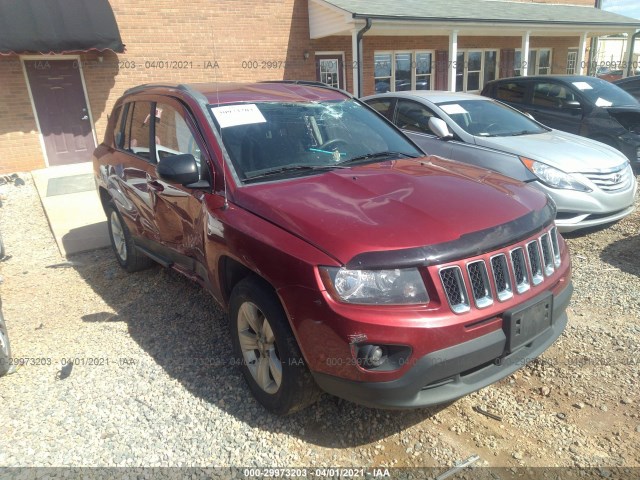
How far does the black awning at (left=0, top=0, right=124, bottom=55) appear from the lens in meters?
8.98

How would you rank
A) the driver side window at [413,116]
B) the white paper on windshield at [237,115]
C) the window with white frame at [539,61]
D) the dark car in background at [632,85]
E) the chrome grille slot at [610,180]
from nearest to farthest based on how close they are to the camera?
the white paper on windshield at [237,115] < the chrome grille slot at [610,180] < the driver side window at [413,116] < the dark car in background at [632,85] < the window with white frame at [539,61]

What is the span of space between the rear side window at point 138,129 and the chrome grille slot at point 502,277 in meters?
2.85

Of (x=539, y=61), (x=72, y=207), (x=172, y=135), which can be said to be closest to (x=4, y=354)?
(x=172, y=135)

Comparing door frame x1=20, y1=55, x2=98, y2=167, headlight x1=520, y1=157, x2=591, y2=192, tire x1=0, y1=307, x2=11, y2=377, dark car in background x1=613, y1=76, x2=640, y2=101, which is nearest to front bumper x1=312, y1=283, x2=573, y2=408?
tire x1=0, y1=307, x2=11, y2=377

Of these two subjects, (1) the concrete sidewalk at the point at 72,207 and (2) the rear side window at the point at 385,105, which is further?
(2) the rear side window at the point at 385,105

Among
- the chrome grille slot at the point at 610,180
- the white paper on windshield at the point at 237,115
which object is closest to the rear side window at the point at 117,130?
the white paper on windshield at the point at 237,115

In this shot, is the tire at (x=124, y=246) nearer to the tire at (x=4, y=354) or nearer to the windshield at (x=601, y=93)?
the tire at (x=4, y=354)

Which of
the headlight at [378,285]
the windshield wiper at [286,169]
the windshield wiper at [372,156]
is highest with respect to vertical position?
the windshield wiper at [286,169]

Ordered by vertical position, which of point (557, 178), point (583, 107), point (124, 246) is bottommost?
point (124, 246)

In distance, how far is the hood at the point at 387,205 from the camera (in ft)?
7.32

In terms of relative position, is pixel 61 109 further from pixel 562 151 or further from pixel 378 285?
pixel 378 285

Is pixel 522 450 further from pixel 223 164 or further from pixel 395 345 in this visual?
pixel 223 164

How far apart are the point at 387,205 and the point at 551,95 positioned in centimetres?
768

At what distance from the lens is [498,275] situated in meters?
2.31
